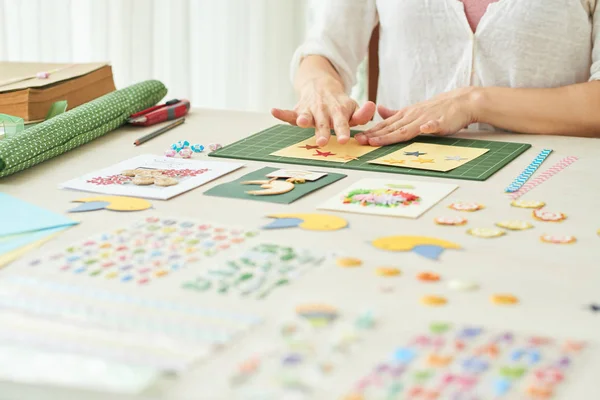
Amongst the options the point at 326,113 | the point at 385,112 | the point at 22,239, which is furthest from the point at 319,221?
the point at 385,112

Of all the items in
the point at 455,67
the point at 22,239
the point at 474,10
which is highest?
the point at 474,10

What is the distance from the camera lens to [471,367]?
2.01 feet

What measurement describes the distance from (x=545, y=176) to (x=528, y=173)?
0.07ft

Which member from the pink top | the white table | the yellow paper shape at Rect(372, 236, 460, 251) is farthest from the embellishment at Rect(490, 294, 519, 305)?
the pink top

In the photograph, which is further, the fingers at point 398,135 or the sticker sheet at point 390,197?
the fingers at point 398,135

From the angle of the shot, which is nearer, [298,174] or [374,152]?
[298,174]

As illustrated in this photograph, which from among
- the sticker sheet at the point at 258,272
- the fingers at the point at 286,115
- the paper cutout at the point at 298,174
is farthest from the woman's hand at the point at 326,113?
the sticker sheet at the point at 258,272

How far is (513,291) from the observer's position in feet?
2.50

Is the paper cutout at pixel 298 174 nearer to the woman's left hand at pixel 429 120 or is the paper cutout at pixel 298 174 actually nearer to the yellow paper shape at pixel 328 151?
the yellow paper shape at pixel 328 151

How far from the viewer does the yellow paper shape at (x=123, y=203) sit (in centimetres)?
101

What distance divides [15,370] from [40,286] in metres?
0.16

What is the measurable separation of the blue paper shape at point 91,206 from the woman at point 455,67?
40 centimetres

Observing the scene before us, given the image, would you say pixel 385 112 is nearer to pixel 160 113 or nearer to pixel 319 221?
pixel 160 113

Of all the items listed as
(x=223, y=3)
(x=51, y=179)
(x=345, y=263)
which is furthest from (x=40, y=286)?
(x=223, y=3)
